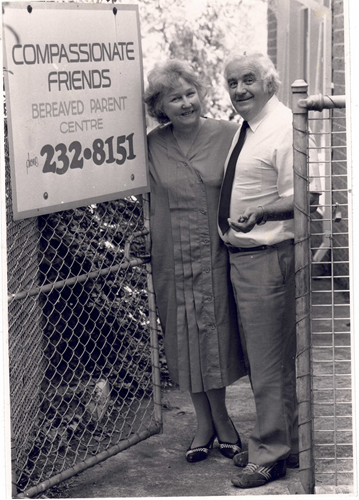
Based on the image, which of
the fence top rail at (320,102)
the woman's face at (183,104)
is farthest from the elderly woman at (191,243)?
the fence top rail at (320,102)

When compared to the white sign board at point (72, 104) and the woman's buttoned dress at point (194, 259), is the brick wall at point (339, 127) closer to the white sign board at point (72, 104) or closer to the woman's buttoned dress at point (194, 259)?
the woman's buttoned dress at point (194, 259)

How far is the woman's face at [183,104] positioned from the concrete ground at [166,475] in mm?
1651

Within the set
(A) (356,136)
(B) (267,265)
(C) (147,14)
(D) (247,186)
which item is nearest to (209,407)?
(B) (267,265)

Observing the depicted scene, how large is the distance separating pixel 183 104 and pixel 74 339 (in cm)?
158

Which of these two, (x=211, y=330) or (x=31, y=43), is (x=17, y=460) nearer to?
(x=211, y=330)

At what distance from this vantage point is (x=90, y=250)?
14.6 ft

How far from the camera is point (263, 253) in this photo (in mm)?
3582

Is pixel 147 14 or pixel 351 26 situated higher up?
pixel 147 14

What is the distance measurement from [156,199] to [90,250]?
73cm

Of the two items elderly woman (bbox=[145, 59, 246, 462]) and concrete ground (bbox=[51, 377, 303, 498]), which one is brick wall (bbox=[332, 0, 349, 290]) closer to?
concrete ground (bbox=[51, 377, 303, 498])

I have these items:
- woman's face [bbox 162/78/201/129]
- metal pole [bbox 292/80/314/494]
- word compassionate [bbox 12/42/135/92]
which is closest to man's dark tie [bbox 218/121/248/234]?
woman's face [bbox 162/78/201/129]

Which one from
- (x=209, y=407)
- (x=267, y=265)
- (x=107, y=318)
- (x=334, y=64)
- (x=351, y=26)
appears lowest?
(x=209, y=407)

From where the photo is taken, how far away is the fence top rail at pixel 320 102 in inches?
120

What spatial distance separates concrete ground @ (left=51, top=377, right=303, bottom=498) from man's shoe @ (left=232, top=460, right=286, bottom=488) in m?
0.02
